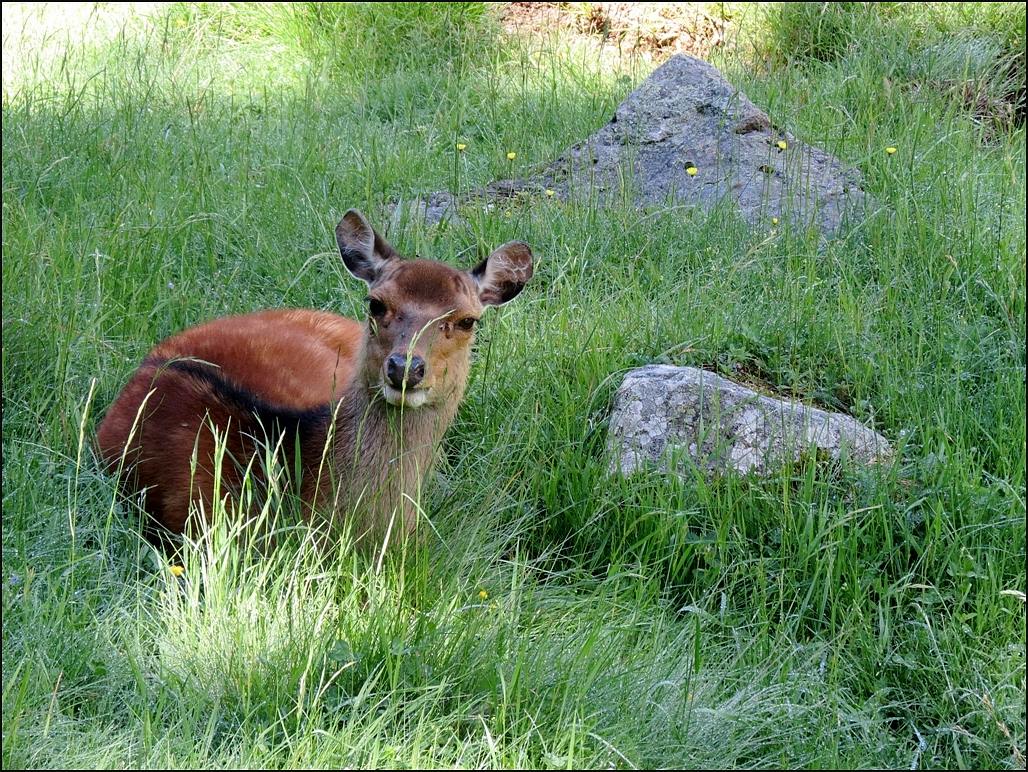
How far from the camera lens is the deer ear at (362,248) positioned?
3984 millimetres

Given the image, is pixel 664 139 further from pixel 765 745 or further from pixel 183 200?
pixel 765 745

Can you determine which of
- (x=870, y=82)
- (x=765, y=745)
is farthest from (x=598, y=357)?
(x=870, y=82)

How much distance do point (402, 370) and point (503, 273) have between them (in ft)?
2.57

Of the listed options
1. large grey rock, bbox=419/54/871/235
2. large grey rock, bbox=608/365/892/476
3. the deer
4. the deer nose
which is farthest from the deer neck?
large grey rock, bbox=419/54/871/235

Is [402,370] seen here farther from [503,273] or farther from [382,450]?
[503,273]

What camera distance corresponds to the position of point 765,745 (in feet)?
9.44

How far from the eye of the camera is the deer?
3551mm

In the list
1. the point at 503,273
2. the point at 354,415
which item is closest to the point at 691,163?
the point at 503,273

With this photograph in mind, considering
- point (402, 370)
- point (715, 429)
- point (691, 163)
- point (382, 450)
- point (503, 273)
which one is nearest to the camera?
point (402, 370)

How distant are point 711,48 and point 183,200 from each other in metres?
4.30

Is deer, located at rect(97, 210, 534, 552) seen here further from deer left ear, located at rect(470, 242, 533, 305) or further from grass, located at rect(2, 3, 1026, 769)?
grass, located at rect(2, 3, 1026, 769)

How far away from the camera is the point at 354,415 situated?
12.4ft

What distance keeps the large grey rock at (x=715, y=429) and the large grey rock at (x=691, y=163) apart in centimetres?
173

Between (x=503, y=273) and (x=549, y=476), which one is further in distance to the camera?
(x=503, y=273)
